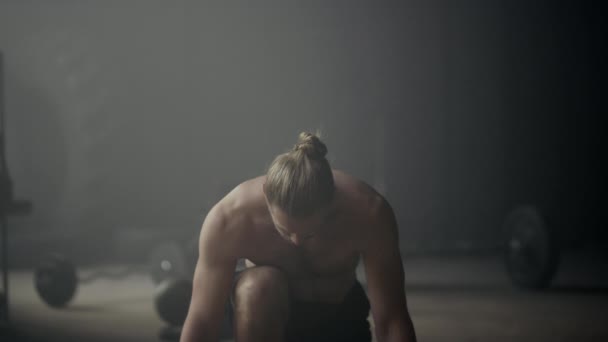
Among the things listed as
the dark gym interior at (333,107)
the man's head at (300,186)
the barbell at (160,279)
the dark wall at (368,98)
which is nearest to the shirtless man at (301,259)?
the man's head at (300,186)

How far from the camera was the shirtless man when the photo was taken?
1.70 meters

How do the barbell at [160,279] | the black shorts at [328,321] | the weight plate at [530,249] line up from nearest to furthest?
the black shorts at [328,321] < the barbell at [160,279] < the weight plate at [530,249]

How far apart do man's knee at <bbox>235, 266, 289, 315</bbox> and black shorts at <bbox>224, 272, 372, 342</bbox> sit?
0.24 feet

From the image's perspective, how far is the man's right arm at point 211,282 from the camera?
1.78 m

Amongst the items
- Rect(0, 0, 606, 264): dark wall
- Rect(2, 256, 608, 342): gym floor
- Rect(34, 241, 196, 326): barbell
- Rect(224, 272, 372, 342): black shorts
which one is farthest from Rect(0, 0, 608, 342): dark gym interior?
Rect(224, 272, 372, 342): black shorts

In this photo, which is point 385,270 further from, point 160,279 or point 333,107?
point 333,107

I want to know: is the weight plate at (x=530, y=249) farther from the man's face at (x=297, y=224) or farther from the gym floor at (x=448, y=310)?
the man's face at (x=297, y=224)

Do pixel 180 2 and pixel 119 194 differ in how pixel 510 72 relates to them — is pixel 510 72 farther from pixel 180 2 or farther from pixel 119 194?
pixel 119 194

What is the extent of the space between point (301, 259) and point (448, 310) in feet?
5.52

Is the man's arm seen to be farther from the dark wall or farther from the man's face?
the dark wall

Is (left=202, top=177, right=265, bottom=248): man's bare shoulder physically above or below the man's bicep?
above

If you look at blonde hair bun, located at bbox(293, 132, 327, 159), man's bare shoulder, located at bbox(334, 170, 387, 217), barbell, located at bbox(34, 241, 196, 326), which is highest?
blonde hair bun, located at bbox(293, 132, 327, 159)

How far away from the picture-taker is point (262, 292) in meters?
1.76

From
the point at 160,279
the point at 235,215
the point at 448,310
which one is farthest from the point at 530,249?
the point at 235,215
